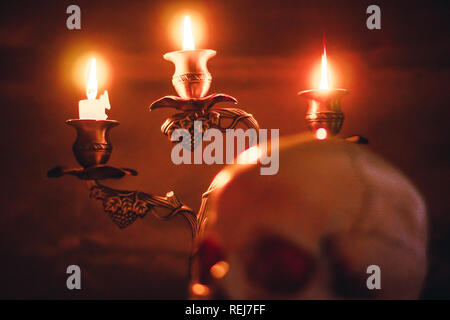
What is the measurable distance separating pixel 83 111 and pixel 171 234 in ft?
2.37

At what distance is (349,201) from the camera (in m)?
0.78

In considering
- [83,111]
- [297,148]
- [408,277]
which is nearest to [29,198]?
[83,111]

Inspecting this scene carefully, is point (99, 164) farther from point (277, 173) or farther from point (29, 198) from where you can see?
point (29, 198)

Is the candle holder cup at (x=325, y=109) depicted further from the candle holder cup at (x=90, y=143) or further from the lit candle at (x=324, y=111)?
the candle holder cup at (x=90, y=143)

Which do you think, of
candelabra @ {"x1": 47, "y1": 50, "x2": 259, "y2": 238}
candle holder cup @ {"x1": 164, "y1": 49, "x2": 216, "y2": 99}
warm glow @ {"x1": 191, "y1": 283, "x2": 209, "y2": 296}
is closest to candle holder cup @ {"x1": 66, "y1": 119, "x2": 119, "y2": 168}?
candelabra @ {"x1": 47, "y1": 50, "x2": 259, "y2": 238}

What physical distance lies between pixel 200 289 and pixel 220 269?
0.21 ft

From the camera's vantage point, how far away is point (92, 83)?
98cm

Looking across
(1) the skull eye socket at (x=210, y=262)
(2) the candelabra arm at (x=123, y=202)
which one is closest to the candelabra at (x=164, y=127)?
(2) the candelabra arm at (x=123, y=202)

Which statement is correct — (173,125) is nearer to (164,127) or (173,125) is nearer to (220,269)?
(164,127)

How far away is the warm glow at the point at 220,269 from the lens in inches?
30.1

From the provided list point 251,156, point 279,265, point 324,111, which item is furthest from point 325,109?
point 279,265

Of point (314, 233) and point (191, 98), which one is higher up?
point (191, 98)

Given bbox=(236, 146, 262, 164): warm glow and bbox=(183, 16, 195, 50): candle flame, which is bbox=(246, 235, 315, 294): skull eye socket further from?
bbox=(183, 16, 195, 50): candle flame

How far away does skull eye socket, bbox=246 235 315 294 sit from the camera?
2.44ft
